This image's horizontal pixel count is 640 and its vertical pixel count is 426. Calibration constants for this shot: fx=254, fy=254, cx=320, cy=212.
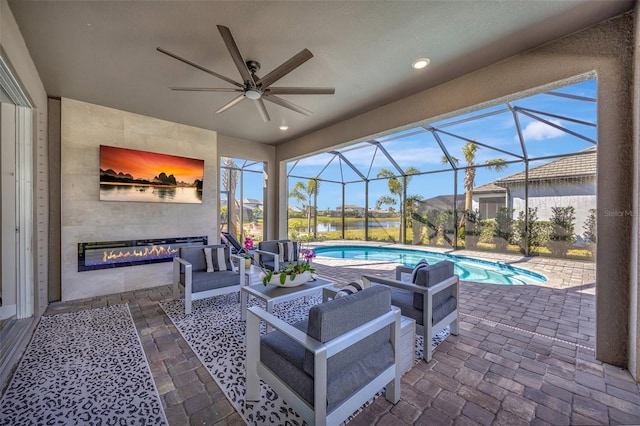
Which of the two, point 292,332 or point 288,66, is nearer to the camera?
point 292,332

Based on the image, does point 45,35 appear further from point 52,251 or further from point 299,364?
point 299,364

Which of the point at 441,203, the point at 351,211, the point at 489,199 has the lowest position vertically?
the point at 351,211

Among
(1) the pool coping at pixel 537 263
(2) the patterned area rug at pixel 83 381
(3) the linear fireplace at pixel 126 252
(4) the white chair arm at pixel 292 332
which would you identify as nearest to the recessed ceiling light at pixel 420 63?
(4) the white chair arm at pixel 292 332

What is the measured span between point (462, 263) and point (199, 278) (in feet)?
23.1

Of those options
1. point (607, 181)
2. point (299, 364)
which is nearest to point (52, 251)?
point (299, 364)

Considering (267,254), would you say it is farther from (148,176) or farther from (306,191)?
(306,191)

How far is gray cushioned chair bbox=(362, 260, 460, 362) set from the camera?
232cm

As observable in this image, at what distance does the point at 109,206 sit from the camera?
427 cm

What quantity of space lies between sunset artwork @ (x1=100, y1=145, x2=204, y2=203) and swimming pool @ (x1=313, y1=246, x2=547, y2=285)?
15.7 ft

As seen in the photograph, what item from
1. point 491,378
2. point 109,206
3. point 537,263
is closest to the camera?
point 491,378

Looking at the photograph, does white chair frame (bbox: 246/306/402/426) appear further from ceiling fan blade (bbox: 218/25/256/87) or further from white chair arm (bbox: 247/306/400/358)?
ceiling fan blade (bbox: 218/25/256/87)

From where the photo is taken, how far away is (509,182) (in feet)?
25.4

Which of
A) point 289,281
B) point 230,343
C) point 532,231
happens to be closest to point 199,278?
point 230,343

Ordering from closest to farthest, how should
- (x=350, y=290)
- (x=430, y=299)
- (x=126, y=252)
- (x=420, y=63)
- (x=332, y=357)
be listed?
(x=332, y=357), (x=350, y=290), (x=430, y=299), (x=420, y=63), (x=126, y=252)
